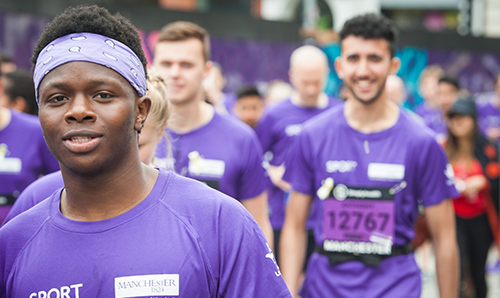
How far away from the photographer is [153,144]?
3154 millimetres

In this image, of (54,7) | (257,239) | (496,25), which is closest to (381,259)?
(257,239)

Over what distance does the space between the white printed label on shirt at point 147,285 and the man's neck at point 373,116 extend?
2.61 m

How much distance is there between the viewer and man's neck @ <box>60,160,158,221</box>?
6.88 ft

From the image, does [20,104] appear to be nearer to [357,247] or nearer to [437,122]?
[357,247]

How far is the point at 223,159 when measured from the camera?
15.1 feet

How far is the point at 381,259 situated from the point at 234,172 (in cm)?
105

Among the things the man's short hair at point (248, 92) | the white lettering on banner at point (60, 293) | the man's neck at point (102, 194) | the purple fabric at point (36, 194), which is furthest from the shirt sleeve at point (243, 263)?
the man's short hair at point (248, 92)

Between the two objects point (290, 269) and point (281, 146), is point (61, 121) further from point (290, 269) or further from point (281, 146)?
point (281, 146)

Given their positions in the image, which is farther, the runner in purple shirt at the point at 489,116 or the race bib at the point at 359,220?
the runner in purple shirt at the point at 489,116

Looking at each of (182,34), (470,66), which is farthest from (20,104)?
(470,66)

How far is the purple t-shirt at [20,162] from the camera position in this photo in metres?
5.30

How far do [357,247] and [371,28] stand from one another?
134cm

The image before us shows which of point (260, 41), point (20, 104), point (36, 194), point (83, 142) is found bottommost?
point (36, 194)

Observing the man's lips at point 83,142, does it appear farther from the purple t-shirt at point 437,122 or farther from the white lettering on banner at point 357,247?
the purple t-shirt at point 437,122
